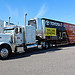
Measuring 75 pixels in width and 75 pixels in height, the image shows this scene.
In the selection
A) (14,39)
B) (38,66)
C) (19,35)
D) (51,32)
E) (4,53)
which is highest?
(51,32)

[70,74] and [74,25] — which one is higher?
[74,25]

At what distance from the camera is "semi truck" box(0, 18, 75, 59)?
319 inches

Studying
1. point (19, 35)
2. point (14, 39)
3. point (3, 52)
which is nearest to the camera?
point (3, 52)

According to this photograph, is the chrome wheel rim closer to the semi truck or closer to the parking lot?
the semi truck

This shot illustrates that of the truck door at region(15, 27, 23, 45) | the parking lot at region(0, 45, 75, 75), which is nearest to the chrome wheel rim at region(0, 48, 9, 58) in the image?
the parking lot at region(0, 45, 75, 75)

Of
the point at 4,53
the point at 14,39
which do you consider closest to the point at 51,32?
the point at 14,39

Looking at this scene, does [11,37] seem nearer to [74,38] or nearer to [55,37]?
[55,37]

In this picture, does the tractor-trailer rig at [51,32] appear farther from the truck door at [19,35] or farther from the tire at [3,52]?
the tire at [3,52]

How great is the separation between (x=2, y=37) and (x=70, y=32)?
42.1ft

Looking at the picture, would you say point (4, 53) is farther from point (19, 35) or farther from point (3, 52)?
point (19, 35)

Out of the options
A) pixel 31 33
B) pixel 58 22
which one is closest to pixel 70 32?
pixel 58 22

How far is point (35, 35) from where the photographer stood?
1115 cm

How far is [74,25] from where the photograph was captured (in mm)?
19062

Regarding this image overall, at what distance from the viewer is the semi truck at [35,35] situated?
319 inches
